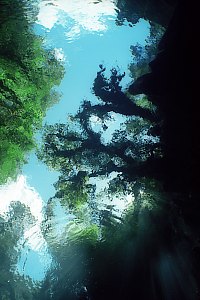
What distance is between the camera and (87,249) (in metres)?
19.9

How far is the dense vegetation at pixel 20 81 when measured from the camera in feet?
57.4

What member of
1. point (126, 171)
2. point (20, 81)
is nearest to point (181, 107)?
point (126, 171)

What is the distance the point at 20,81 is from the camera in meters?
20.3

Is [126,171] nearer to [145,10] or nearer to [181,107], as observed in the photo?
[181,107]

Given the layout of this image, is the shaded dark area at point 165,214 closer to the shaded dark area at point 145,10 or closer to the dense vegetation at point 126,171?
the dense vegetation at point 126,171

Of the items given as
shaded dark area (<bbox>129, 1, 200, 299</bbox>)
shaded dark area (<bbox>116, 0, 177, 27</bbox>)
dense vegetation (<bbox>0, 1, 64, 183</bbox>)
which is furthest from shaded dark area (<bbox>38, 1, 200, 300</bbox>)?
shaded dark area (<bbox>116, 0, 177, 27</bbox>)

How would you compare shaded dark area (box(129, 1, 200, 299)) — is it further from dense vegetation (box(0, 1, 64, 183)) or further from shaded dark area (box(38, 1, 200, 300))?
dense vegetation (box(0, 1, 64, 183))

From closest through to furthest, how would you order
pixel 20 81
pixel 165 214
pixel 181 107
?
1. pixel 181 107
2. pixel 165 214
3. pixel 20 81

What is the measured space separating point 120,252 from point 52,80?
1404cm

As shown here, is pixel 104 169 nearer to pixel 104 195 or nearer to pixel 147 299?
pixel 104 195

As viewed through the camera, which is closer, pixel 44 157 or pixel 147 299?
pixel 147 299

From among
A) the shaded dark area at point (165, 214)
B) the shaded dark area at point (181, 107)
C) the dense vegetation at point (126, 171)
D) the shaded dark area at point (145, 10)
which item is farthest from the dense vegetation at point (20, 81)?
the shaded dark area at point (181, 107)

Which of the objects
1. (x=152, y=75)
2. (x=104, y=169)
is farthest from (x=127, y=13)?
(x=104, y=169)

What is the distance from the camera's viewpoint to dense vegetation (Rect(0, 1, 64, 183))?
17.5 meters
